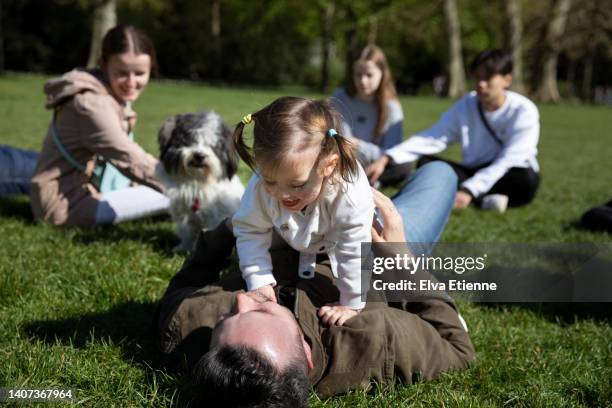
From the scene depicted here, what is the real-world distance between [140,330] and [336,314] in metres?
1.18

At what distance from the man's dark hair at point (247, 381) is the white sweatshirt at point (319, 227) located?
70cm

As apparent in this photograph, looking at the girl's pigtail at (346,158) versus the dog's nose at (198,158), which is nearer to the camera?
the girl's pigtail at (346,158)

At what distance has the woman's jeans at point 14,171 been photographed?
6.25 meters

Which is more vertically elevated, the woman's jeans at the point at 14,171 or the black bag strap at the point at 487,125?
the black bag strap at the point at 487,125

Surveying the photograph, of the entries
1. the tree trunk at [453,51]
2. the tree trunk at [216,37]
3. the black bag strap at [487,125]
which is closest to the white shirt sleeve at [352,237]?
the black bag strap at [487,125]

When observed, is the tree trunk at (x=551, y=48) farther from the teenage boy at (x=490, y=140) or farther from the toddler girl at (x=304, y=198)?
the toddler girl at (x=304, y=198)

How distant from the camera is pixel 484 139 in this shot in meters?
7.09

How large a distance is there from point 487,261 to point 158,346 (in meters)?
2.68

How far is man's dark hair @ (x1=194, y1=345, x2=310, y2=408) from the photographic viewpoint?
2.12 meters

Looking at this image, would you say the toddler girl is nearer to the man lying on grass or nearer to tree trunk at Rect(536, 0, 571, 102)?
the man lying on grass

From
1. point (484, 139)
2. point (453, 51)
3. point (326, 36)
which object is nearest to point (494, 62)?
point (484, 139)

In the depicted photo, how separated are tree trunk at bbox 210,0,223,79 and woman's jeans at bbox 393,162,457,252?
147 feet

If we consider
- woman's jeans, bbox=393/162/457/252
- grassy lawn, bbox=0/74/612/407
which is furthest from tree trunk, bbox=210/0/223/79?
woman's jeans, bbox=393/162/457/252

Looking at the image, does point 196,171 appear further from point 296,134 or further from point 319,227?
point 296,134
